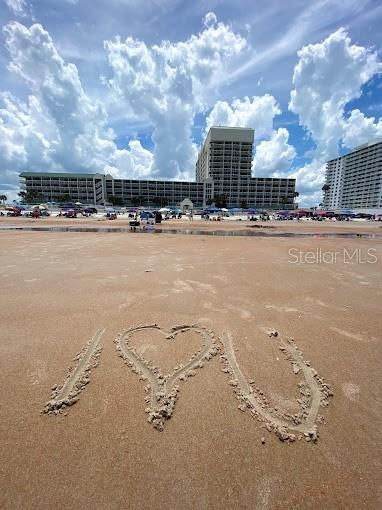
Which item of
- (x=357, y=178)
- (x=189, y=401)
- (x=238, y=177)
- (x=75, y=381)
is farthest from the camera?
(x=357, y=178)

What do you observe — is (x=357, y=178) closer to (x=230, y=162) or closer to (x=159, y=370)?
(x=230, y=162)

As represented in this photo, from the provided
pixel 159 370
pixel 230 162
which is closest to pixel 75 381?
pixel 159 370

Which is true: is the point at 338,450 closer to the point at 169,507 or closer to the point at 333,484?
the point at 333,484

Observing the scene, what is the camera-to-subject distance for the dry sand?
2.18m

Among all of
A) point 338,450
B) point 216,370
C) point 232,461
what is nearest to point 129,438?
point 232,461

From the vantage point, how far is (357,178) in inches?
6368

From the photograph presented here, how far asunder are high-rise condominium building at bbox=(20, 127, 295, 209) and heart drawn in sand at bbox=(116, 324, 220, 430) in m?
132

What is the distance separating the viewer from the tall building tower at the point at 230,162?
138m

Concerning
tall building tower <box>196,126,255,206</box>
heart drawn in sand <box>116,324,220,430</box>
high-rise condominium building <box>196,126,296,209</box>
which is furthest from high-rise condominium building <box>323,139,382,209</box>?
heart drawn in sand <box>116,324,220,430</box>

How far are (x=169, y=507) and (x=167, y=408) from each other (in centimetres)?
96

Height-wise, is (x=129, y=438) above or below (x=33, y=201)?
below

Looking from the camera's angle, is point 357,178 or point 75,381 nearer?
point 75,381

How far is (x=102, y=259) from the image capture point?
10930 mm

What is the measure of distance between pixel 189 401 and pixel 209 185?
141478 mm
